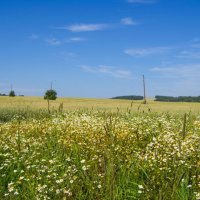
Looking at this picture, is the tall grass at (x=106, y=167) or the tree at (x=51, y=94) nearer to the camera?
the tall grass at (x=106, y=167)

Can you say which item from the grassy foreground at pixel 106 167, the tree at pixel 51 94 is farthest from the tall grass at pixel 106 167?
the tree at pixel 51 94

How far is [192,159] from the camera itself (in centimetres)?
680

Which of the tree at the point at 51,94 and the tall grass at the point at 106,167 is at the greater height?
the tree at the point at 51,94

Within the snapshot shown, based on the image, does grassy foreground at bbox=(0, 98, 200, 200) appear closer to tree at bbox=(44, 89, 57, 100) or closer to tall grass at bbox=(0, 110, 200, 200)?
tall grass at bbox=(0, 110, 200, 200)

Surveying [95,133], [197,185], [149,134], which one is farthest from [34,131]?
[197,185]

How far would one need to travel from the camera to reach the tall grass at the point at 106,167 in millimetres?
5449

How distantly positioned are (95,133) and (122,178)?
432 centimetres

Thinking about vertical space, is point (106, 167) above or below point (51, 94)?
below

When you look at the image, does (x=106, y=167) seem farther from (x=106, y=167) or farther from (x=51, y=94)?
(x=51, y=94)

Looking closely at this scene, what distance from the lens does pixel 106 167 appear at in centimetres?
484

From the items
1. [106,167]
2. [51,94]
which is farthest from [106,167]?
[51,94]

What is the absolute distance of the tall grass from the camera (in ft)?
17.9

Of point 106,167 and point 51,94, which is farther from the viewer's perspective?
point 51,94

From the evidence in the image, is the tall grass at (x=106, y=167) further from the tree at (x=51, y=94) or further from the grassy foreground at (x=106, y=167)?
the tree at (x=51, y=94)
